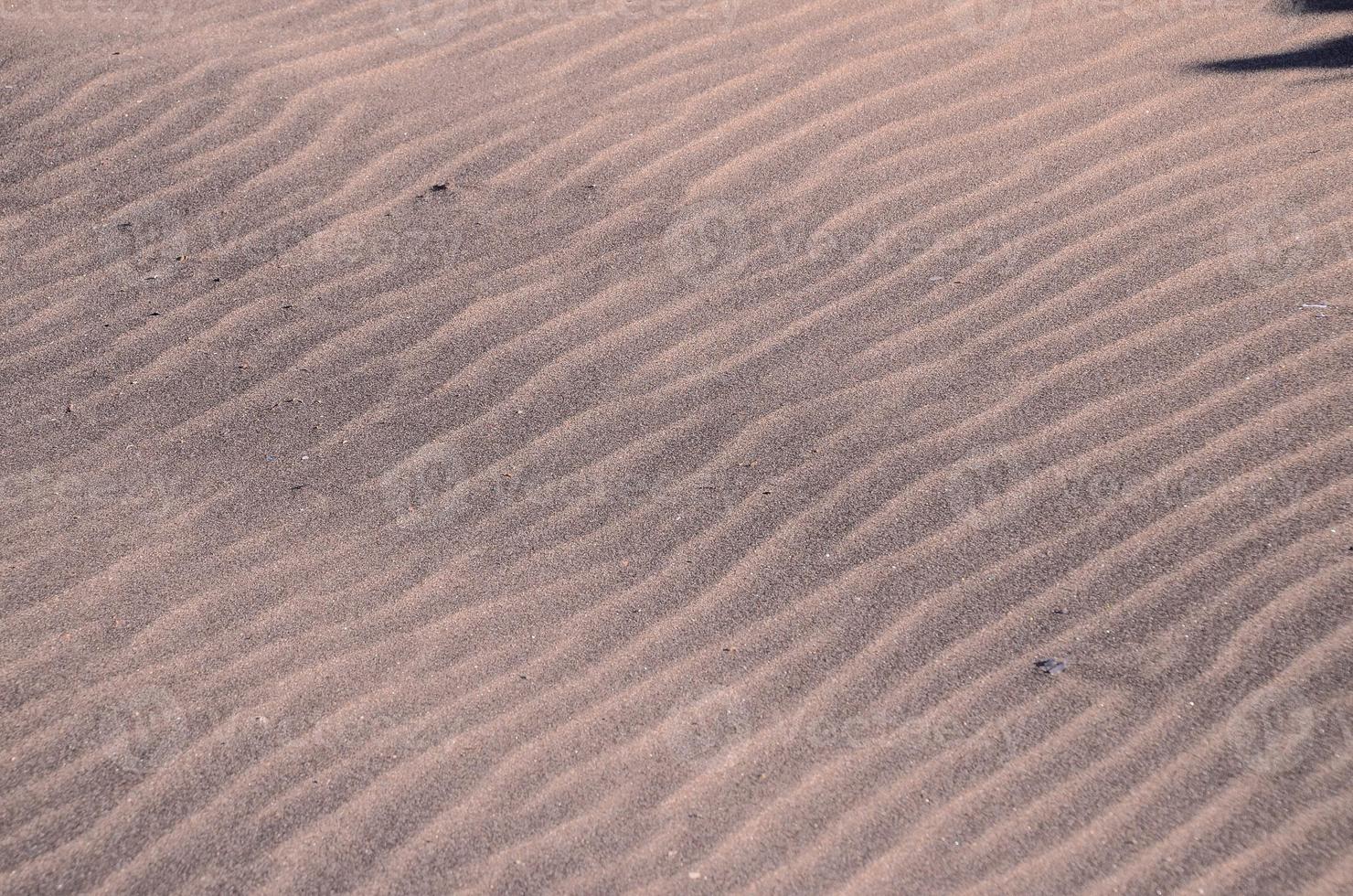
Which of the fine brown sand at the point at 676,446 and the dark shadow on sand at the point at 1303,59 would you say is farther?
the dark shadow on sand at the point at 1303,59

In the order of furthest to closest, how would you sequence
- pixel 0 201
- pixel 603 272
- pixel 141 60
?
1. pixel 141 60
2. pixel 0 201
3. pixel 603 272

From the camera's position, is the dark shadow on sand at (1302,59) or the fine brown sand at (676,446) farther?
the dark shadow on sand at (1302,59)

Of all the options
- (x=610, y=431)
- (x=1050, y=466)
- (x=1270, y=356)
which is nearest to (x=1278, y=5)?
(x=1270, y=356)

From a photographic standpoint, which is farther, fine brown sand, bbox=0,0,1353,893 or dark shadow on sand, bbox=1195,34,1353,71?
dark shadow on sand, bbox=1195,34,1353,71

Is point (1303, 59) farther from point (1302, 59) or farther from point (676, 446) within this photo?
point (676, 446)

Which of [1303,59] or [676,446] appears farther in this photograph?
[1303,59]

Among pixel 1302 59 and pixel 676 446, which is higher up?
pixel 1302 59

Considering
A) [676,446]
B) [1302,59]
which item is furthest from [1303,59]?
[676,446]

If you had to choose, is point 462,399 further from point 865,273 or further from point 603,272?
point 865,273
